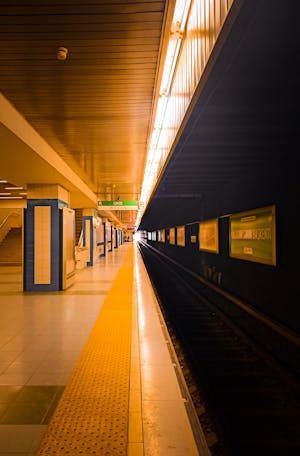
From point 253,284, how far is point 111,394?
18.3ft

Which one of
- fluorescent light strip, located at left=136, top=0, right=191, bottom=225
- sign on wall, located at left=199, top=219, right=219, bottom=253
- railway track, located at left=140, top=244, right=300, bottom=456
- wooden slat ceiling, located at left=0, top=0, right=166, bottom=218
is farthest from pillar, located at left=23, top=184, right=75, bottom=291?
sign on wall, located at left=199, top=219, right=219, bottom=253

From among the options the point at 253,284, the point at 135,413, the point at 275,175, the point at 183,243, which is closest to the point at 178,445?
the point at 135,413

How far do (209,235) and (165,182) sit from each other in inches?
117

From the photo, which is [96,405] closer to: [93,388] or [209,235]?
[93,388]

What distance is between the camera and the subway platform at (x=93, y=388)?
8.59 ft

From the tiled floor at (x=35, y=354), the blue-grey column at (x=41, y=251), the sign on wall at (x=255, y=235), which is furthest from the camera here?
the blue-grey column at (x=41, y=251)

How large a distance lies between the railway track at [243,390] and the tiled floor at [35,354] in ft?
5.53

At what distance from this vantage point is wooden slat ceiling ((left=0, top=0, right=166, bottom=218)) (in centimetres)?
333

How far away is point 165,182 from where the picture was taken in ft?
34.9

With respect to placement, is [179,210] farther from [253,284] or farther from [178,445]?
[178,445]

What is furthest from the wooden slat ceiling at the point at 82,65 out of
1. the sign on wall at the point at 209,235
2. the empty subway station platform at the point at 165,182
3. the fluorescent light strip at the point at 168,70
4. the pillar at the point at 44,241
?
the sign on wall at the point at 209,235

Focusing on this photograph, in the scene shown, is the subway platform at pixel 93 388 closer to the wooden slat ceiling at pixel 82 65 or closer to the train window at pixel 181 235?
the wooden slat ceiling at pixel 82 65

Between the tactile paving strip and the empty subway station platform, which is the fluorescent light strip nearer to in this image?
the empty subway station platform

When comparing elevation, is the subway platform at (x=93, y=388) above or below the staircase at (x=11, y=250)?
below
